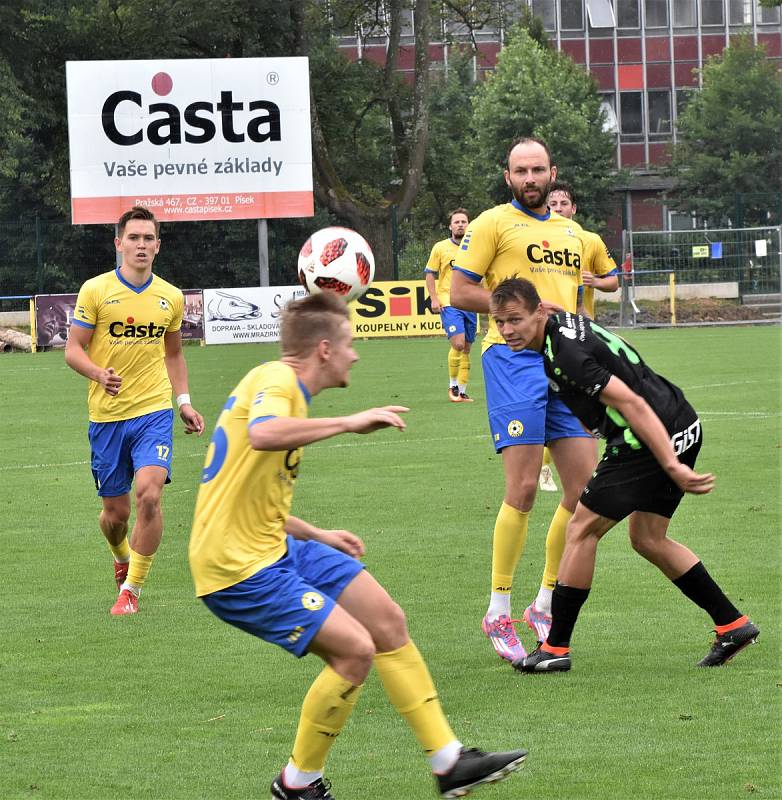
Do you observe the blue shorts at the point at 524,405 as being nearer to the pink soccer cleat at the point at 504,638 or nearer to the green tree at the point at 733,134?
the pink soccer cleat at the point at 504,638

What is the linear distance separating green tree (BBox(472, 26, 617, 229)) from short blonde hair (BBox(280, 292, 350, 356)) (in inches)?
1867

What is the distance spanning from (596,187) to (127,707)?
48338mm

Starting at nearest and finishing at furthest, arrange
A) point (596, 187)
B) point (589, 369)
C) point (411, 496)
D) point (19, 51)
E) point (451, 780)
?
point (451, 780), point (589, 369), point (411, 496), point (19, 51), point (596, 187)

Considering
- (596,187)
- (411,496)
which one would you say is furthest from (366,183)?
(411,496)

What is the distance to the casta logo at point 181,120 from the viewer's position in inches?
1281

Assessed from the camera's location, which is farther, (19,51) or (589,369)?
(19,51)

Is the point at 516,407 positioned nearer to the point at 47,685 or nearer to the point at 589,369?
the point at 589,369

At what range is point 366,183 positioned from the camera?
49.5m

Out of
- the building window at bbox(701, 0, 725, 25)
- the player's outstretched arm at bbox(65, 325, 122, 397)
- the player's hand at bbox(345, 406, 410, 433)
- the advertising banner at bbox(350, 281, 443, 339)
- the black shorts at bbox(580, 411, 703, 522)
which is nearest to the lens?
the player's hand at bbox(345, 406, 410, 433)

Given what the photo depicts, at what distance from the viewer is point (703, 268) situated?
37250 millimetres

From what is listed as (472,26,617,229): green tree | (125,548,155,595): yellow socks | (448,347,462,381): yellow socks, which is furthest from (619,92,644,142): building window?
(125,548,155,595): yellow socks

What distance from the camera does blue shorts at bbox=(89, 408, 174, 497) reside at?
8.44 metres

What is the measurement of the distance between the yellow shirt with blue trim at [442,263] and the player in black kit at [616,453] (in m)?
12.6

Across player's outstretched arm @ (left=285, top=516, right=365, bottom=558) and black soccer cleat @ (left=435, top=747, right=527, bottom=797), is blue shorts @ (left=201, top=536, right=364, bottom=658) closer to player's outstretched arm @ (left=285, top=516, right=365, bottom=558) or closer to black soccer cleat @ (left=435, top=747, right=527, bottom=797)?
player's outstretched arm @ (left=285, top=516, right=365, bottom=558)
